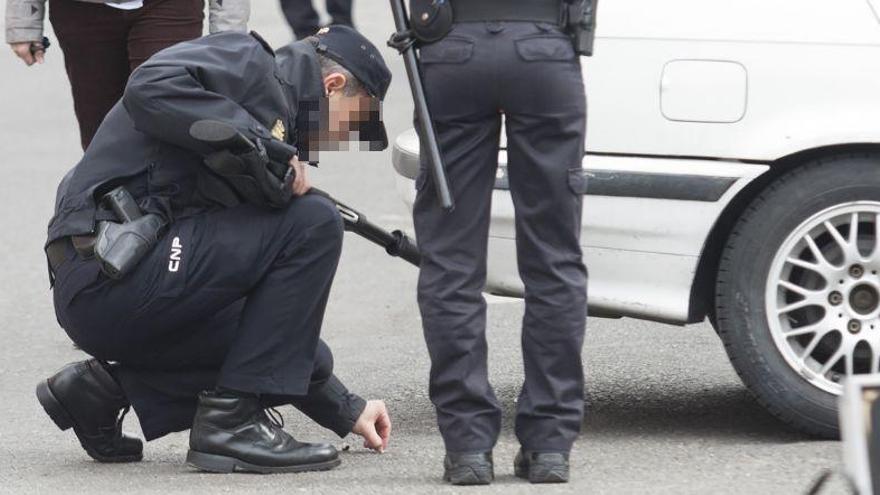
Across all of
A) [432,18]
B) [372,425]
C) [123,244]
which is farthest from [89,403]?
[432,18]

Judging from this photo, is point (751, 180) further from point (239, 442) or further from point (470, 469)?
point (239, 442)

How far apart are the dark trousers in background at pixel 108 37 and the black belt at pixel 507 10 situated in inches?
75.2

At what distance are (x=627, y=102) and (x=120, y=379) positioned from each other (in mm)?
1419

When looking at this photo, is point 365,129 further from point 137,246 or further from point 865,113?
point 865,113

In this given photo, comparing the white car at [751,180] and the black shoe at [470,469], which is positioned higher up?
the white car at [751,180]

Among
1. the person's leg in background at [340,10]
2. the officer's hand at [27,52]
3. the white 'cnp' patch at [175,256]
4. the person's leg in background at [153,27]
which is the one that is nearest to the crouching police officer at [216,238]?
the white 'cnp' patch at [175,256]

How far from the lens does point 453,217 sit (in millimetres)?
4371

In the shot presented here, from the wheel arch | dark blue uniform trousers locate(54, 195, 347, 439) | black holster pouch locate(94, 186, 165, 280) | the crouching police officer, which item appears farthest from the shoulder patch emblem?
the wheel arch

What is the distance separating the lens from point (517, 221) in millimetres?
4402

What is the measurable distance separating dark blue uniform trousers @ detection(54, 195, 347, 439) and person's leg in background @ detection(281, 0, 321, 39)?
5.53 metres

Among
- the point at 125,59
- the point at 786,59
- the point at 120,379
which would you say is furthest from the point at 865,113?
the point at 125,59

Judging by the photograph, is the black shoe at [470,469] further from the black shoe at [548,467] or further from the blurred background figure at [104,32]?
the blurred background figure at [104,32]

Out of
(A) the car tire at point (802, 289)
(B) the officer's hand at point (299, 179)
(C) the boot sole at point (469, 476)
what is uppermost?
(B) the officer's hand at point (299, 179)

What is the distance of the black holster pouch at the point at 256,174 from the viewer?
435cm
